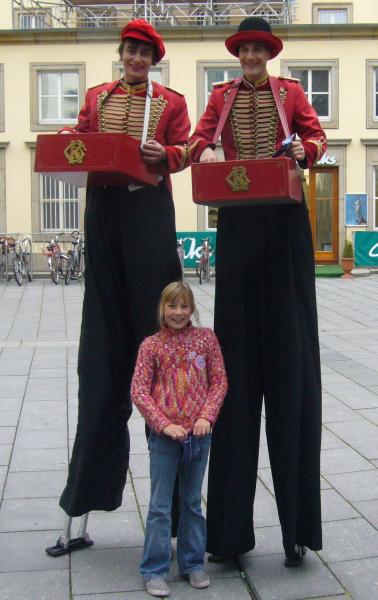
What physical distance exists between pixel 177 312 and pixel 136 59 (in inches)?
40.0

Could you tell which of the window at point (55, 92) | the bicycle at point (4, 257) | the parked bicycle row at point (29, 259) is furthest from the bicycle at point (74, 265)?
the window at point (55, 92)

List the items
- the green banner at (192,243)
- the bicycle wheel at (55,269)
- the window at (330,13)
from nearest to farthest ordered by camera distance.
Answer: the bicycle wheel at (55,269)
the green banner at (192,243)
the window at (330,13)

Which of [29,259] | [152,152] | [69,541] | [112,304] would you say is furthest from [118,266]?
[29,259]

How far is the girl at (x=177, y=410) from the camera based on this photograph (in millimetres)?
3455

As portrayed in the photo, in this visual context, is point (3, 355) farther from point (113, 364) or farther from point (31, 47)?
point (31, 47)

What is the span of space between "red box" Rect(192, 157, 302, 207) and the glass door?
2147 centimetres

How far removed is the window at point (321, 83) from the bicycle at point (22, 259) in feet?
27.3

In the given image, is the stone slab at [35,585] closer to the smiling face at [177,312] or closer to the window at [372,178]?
the smiling face at [177,312]

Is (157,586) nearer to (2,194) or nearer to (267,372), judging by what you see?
(267,372)

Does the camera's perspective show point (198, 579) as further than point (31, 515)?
No

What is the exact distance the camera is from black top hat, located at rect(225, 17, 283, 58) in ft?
11.5

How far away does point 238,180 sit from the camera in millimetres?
3287

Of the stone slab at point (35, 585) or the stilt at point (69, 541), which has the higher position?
the stilt at point (69, 541)

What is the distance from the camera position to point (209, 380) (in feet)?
11.6
